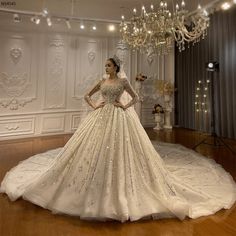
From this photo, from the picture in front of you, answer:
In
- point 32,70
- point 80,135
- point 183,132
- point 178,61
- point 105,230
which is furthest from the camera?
point 178,61

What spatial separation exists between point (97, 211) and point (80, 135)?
88 centimetres

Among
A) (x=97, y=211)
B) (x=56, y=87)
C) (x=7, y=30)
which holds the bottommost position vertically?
(x=97, y=211)

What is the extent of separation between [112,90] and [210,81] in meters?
4.42

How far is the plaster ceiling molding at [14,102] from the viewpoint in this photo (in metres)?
5.65

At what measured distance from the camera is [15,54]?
5.72 meters

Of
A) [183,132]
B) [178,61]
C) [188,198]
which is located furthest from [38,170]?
[178,61]

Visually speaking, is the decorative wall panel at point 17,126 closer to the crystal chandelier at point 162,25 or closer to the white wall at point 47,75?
the white wall at point 47,75


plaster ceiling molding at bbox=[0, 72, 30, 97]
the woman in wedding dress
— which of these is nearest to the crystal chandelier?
the woman in wedding dress

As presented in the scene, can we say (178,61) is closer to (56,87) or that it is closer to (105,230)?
(56,87)

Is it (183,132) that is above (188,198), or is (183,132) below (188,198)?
above

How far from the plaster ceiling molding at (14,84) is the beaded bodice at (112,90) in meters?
3.72

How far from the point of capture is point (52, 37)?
623 centimetres

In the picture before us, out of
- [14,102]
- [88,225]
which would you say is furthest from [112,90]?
[14,102]

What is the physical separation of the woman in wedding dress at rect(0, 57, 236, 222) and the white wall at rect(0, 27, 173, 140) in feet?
10.4
